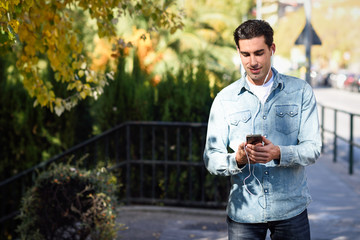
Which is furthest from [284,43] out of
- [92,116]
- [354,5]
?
[92,116]

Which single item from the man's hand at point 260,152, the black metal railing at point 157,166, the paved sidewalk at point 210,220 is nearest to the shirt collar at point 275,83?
the man's hand at point 260,152

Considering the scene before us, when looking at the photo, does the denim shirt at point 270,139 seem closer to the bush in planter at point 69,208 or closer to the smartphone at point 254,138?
the smartphone at point 254,138

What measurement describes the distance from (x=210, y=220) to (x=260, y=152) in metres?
4.29

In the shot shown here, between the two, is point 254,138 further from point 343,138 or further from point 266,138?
point 343,138

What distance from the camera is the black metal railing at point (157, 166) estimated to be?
7.20 m

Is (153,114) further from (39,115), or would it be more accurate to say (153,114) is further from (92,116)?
(39,115)

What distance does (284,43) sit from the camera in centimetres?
7975

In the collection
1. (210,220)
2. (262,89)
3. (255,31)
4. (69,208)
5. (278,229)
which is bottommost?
(210,220)

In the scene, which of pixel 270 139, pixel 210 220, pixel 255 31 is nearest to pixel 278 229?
pixel 270 139

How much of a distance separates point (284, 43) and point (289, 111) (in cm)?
7881

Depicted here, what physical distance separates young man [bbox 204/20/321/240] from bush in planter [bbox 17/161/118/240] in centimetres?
214

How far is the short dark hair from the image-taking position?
2.85 metres

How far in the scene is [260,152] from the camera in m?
2.65

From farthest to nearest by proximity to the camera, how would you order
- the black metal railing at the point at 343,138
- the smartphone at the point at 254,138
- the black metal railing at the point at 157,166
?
the black metal railing at the point at 343,138, the black metal railing at the point at 157,166, the smartphone at the point at 254,138
